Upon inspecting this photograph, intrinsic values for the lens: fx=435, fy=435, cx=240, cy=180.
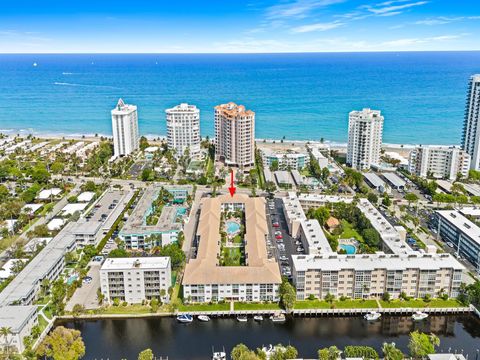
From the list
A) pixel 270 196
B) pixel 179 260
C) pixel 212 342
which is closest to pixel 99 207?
pixel 179 260

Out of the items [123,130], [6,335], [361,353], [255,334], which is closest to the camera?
[361,353]

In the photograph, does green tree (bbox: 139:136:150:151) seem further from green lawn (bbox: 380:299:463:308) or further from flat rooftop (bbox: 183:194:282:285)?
green lawn (bbox: 380:299:463:308)

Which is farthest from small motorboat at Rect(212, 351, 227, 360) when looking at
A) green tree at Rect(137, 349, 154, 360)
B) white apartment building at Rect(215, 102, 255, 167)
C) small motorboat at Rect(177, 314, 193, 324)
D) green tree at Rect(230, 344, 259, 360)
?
white apartment building at Rect(215, 102, 255, 167)

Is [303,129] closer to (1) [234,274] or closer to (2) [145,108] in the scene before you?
(2) [145,108]

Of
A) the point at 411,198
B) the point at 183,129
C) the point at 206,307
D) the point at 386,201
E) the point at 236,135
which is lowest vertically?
the point at 206,307

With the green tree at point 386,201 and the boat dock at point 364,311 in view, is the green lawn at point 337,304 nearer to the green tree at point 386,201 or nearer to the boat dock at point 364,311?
the boat dock at point 364,311

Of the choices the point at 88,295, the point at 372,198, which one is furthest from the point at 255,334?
the point at 372,198

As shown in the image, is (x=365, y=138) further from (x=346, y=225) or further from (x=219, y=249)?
(x=219, y=249)
